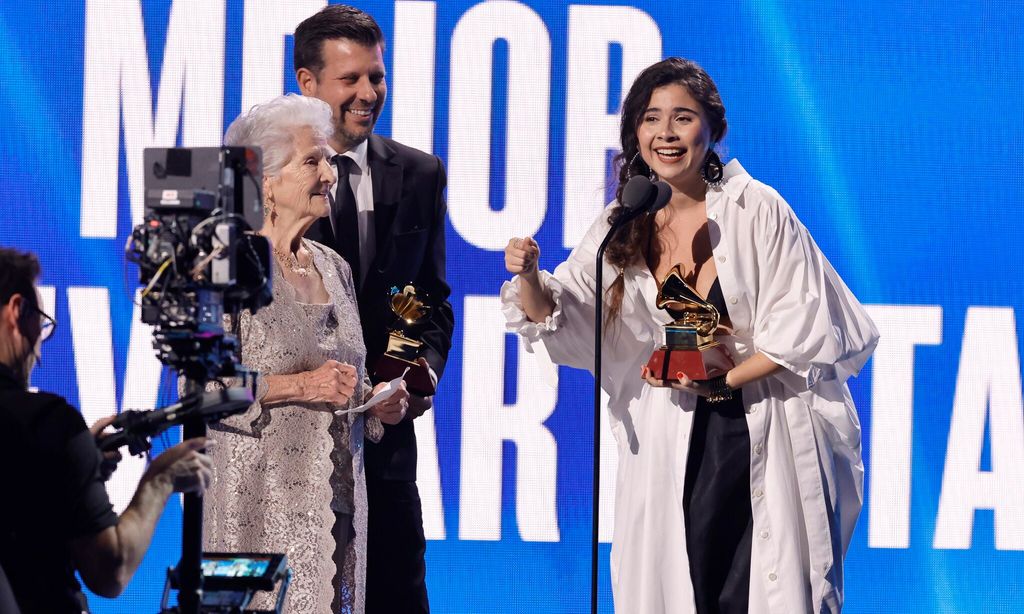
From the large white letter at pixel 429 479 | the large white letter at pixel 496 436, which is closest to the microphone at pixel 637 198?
the large white letter at pixel 496 436

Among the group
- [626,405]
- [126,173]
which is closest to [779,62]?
[626,405]

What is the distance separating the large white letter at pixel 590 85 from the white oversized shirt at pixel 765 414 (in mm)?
1321

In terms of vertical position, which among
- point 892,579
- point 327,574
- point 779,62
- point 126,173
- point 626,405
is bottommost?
A: point 892,579

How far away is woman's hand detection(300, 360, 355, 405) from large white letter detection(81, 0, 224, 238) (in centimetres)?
206

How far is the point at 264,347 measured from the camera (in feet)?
10.1

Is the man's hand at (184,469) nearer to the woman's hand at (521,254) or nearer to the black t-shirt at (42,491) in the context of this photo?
the black t-shirt at (42,491)

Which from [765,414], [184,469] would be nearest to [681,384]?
[765,414]

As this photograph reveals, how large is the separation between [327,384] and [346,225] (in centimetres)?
93

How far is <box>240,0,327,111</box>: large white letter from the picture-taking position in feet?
16.0

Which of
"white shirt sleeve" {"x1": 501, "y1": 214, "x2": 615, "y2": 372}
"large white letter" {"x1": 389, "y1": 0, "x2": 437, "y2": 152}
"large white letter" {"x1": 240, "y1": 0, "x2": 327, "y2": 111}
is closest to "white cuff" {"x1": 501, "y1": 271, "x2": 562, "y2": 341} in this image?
"white shirt sleeve" {"x1": 501, "y1": 214, "x2": 615, "y2": 372}

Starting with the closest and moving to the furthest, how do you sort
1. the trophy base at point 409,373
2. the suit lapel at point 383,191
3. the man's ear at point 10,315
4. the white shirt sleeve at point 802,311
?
1. the man's ear at point 10,315
2. the white shirt sleeve at point 802,311
3. the trophy base at point 409,373
4. the suit lapel at point 383,191

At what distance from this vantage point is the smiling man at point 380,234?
12.5 feet

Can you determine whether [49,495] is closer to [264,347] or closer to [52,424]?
[52,424]

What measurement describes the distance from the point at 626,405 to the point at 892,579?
175cm
